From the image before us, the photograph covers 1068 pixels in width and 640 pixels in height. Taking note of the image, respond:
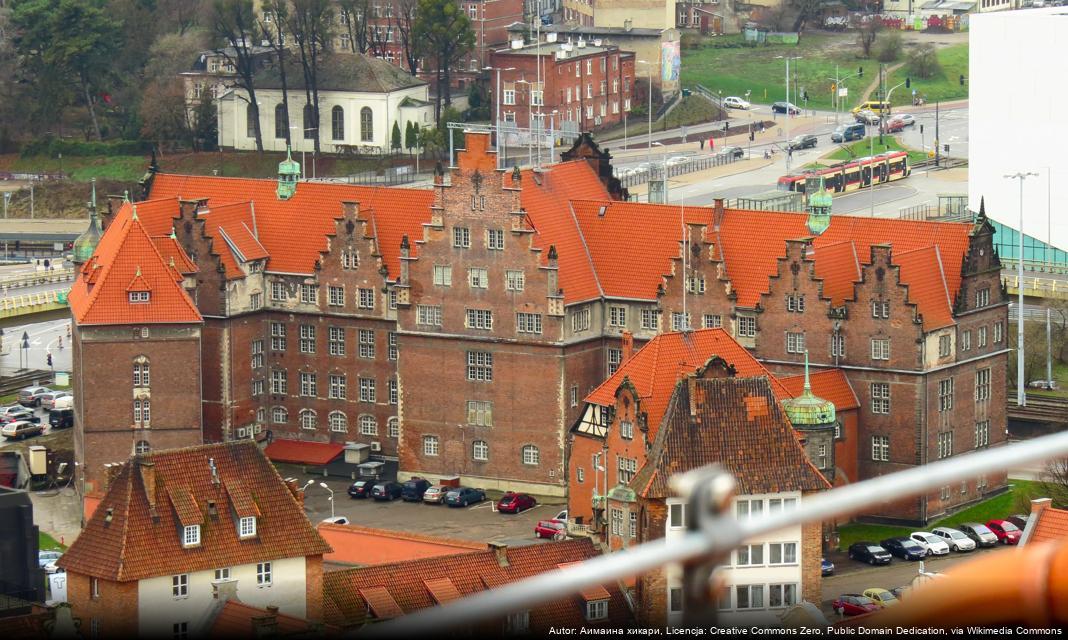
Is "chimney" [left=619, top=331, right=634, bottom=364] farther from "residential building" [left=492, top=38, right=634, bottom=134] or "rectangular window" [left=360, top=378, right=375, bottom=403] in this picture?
"residential building" [left=492, top=38, right=634, bottom=134]

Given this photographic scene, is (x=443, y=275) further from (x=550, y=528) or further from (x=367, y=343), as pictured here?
(x=550, y=528)

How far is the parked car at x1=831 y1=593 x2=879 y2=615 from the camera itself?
7944 cm

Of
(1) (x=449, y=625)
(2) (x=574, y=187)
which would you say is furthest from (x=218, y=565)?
(1) (x=449, y=625)

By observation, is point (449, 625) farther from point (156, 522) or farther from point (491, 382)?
point (491, 382)

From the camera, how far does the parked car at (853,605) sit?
79.4 metres

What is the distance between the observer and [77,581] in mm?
74125

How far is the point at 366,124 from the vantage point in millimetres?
193625

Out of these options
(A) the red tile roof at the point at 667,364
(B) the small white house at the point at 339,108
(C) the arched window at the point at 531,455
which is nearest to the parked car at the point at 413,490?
(C) the arched window at the point at 531,455

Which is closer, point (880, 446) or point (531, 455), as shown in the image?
point (880, 446)

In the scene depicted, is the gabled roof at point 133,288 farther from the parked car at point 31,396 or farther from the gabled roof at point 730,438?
the gabled roof at point 730,438

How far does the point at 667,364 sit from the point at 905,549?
11503mm

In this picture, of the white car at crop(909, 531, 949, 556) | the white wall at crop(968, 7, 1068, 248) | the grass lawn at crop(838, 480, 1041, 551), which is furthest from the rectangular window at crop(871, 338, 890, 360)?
the white wall at crop(968, 7, 1068, 248)

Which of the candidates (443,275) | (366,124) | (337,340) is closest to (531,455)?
(443,275)

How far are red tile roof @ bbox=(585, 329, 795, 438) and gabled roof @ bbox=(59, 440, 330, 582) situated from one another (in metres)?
17.9
